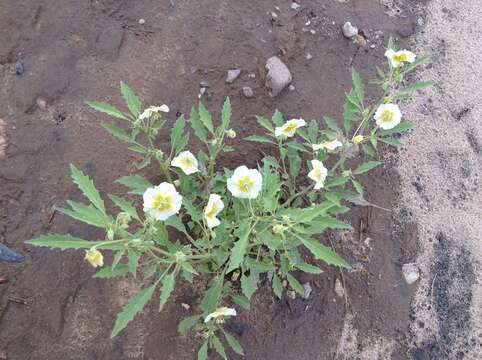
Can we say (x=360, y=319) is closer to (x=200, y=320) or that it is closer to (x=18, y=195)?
(x=200, y=320)

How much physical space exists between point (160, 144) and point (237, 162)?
0.57m

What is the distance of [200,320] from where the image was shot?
289 cm

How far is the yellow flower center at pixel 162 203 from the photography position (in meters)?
2.15

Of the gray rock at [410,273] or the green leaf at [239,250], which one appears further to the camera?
the gray rock at [410,273]

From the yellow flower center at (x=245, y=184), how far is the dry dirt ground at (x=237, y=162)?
1.11m

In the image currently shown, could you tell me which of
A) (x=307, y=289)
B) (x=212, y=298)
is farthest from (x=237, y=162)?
(x=212, y=298)

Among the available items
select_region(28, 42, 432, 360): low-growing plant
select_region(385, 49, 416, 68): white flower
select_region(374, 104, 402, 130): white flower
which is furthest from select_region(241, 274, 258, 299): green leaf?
select_region(385, 49, 416, 68): white flower

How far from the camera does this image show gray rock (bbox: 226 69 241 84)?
11.9 feet

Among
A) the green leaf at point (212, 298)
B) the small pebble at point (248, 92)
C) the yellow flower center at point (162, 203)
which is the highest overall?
the yellow flower center at point (162, 203)

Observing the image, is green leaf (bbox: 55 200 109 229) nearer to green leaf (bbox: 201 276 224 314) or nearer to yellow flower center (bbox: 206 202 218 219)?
yellow flower center (bbox: 206 202 218 219)

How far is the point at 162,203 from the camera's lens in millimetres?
2152

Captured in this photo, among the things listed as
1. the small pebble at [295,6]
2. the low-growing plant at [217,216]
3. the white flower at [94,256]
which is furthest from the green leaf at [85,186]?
the small pebble at [295,6]

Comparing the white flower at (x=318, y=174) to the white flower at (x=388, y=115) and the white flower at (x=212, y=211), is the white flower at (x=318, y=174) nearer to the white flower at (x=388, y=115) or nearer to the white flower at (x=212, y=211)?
the white flower at (x=388, y=115)

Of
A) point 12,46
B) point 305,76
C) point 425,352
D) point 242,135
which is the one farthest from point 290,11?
point 425,352
